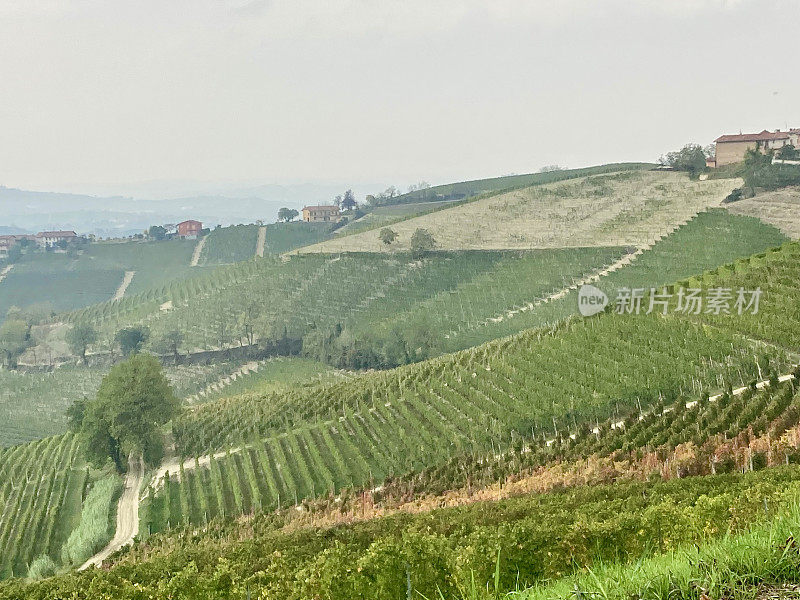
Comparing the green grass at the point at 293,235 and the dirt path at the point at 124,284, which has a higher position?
the green grass at the point at 293,235

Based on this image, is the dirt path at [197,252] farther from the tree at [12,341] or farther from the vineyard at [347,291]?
the tree at [12,341]

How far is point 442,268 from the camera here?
266 feet

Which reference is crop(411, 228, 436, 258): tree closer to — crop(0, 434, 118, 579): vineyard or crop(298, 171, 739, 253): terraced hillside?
crop(298, 171, 739, 253): terraced hillside

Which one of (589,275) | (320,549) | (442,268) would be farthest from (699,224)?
(320,549)

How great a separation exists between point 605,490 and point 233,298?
235 ft

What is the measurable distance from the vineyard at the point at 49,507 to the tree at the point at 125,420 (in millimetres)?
1779

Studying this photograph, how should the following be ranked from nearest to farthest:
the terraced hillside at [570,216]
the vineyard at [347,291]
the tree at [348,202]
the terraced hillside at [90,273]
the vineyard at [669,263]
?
the vineyard at [669,263] < the vineyard at [347,291] < the terraced hillside at [570,216] < the terraced hillside at [90,273] < the tree at [348,202]

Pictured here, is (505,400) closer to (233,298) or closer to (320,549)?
(320,549)

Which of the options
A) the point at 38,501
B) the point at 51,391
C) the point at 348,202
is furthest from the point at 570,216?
the point at 348,202

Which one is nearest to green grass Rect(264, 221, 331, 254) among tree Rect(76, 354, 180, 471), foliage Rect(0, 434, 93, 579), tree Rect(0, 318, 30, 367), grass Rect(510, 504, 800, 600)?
tree Rect(0, 318, 30, 367)

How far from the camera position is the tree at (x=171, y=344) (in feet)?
248

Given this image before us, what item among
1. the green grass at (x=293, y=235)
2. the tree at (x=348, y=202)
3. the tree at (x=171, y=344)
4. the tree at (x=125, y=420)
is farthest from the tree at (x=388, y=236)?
the tree at (x=348, y=202)

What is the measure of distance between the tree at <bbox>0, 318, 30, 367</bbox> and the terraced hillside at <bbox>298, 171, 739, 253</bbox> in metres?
36.9

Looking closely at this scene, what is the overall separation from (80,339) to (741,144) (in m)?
87.8
